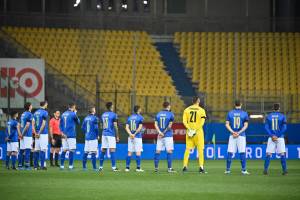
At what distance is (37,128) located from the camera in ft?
89.1

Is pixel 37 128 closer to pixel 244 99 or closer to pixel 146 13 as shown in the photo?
pixel 244 99

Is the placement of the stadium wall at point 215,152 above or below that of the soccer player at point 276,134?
below

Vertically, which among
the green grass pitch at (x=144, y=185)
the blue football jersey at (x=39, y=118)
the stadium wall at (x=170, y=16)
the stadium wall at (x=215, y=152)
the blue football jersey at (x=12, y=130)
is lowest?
the green grass pitch at (x=144, y=185)

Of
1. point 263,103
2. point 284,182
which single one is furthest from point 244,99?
point 284,182

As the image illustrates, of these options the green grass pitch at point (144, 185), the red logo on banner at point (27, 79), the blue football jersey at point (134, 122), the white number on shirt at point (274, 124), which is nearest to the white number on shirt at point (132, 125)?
the blue football jersey at point (134, 122)

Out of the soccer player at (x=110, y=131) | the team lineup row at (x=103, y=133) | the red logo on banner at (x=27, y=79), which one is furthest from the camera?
the red logo on banner at (x=27, y=79)

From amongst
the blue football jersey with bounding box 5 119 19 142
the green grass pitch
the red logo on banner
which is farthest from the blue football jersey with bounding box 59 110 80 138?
the red logo on banner

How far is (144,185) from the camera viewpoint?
20.5 m

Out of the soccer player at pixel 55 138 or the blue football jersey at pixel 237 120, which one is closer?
the blue football jersey at pixel 237 120

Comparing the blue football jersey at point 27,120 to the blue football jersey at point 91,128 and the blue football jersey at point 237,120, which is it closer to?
the blue football jersey at point 91,128

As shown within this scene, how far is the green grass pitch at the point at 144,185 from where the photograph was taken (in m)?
17.8

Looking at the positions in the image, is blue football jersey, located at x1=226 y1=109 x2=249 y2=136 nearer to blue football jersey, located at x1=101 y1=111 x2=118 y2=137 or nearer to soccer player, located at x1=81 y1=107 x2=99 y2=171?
blue football jersey, located at x1=101 y1=111 x2=118 y2=137

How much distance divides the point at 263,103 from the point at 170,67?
8631 mm

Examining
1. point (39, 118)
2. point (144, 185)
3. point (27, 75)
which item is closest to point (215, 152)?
point (27, 75)
